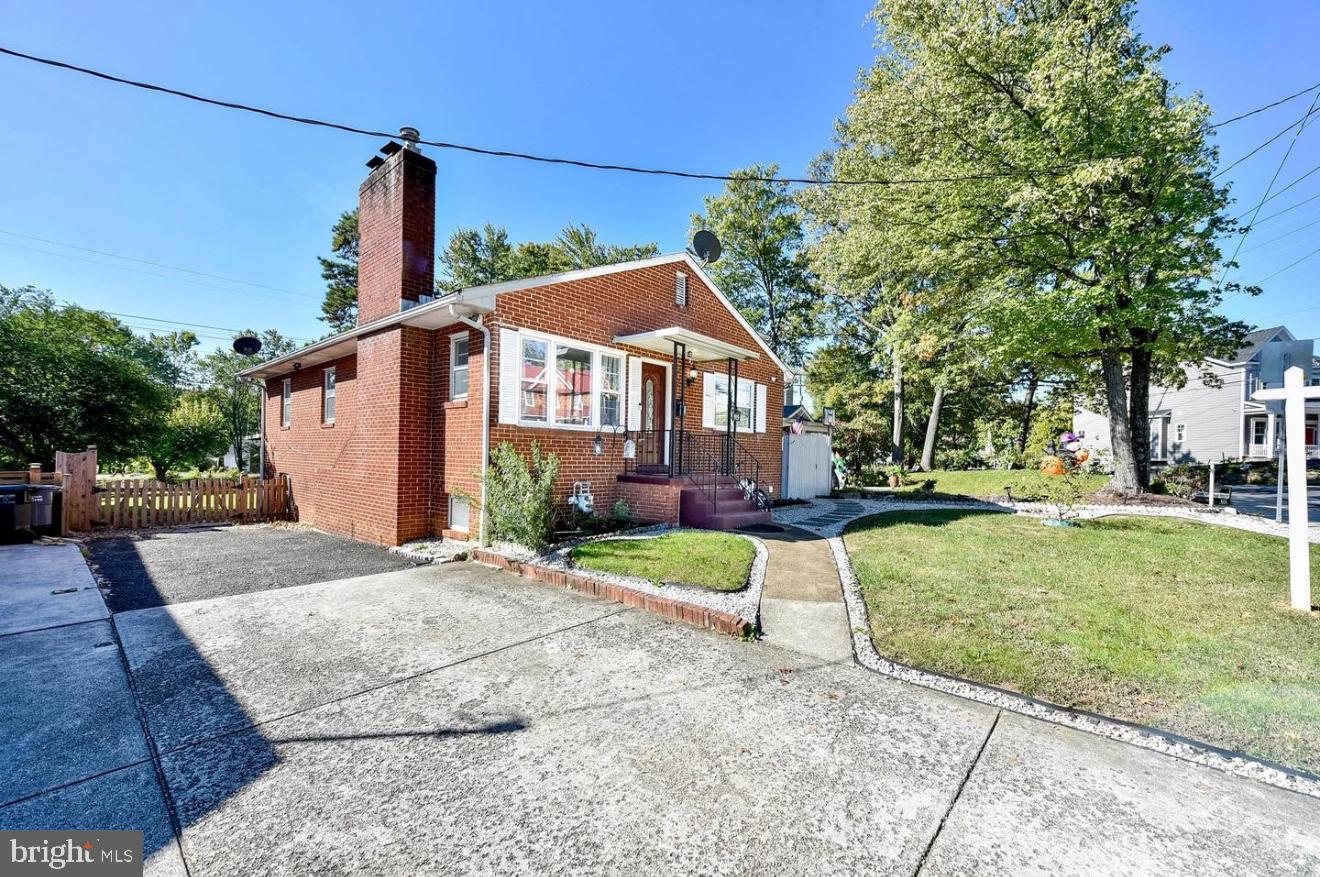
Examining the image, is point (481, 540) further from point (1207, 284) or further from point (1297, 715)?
point (1207, 284)

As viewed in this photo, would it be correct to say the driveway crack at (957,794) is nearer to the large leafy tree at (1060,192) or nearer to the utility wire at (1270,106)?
the utility wire at (1270,106)

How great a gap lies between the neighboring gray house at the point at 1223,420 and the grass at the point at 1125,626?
2387cm

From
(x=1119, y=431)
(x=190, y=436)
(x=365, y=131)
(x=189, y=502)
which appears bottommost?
(x=189, y=502)

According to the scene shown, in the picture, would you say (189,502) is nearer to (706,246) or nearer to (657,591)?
(657,591)

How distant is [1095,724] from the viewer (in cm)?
311

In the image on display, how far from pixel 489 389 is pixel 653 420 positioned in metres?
3.86

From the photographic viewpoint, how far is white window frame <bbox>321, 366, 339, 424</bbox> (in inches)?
442

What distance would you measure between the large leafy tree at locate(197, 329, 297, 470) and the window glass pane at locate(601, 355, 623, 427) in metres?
17.4

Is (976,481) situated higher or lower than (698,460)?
lower

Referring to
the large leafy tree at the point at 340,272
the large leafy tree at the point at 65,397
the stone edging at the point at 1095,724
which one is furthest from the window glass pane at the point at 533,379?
the large leafy tree at the point at 340,272

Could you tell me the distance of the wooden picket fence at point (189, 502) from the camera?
33.1ft

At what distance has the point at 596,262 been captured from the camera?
1185 inches

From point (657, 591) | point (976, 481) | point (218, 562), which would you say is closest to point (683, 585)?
point (657, 591)

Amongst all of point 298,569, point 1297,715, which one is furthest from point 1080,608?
point 298,569
